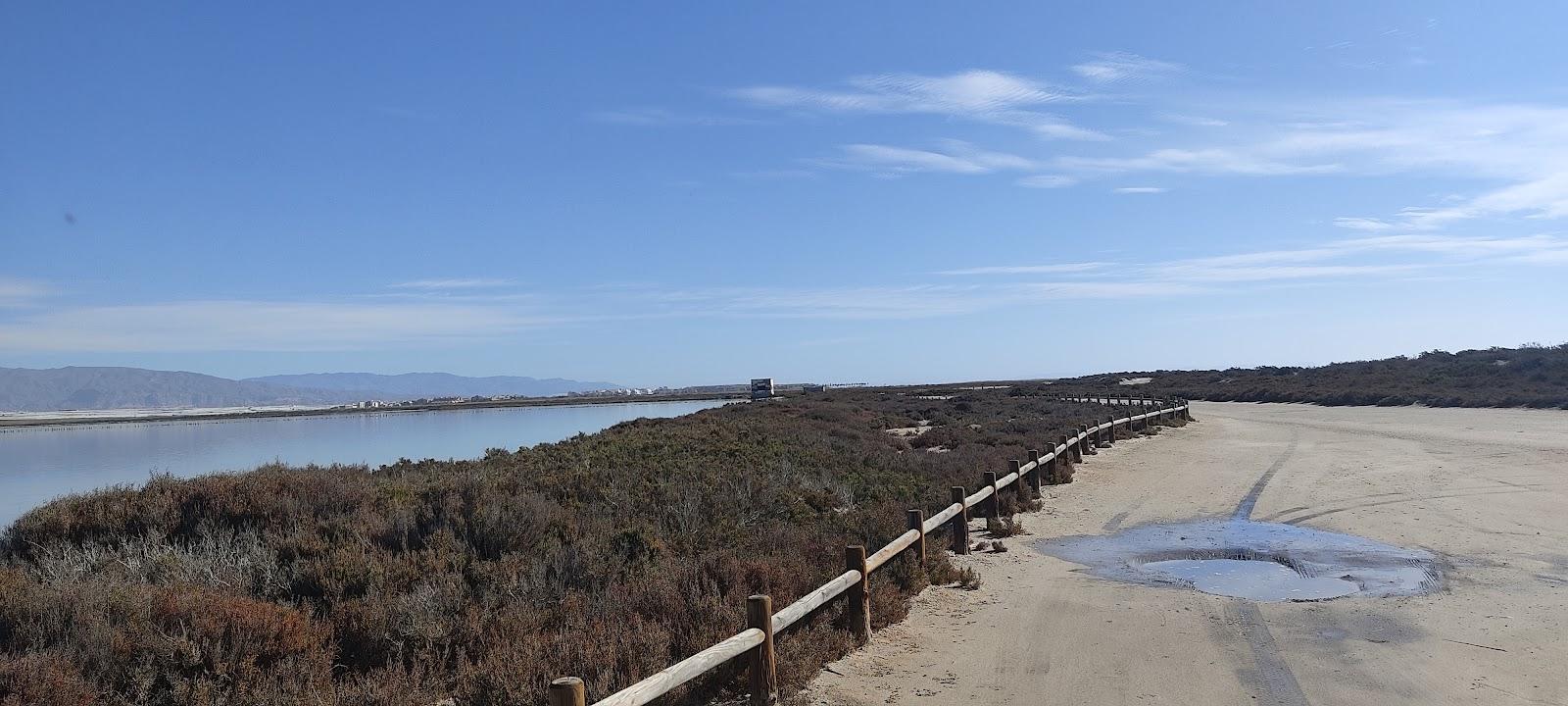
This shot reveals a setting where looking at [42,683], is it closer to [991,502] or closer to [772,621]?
[772,621]

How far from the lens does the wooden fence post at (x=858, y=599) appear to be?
8.24m

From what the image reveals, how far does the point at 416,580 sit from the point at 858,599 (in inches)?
151

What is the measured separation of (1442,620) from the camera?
27.2ft

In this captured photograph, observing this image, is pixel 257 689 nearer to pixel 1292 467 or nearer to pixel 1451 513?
pixel 1451 513

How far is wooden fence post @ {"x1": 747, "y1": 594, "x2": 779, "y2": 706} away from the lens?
6.46 metres

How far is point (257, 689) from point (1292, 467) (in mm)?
21073

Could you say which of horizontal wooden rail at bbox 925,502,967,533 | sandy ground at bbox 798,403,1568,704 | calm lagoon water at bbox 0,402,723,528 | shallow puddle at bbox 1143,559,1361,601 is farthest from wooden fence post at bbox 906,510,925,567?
calm lagoon water at bbox 0,402,723,528

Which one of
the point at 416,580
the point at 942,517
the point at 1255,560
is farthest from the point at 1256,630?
the point at 416,580

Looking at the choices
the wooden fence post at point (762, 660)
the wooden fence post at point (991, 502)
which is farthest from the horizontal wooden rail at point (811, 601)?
the wooden fence post at point (991, 502)

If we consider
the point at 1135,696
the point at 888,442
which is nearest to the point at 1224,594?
the point at 1135,696

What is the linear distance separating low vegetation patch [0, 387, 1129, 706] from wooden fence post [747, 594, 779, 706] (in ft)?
1.19

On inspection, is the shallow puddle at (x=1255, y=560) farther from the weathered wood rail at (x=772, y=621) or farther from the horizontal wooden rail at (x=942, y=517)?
the horizontal wooden rail at (x=942, y=517)

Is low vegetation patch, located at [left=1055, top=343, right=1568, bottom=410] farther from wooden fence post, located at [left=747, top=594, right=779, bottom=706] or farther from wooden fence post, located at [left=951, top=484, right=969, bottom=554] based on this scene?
wooden fence post, located at [left=747, top=594, right=779, bottom=706]

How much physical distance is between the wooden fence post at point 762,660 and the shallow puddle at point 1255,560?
17.8 feet
